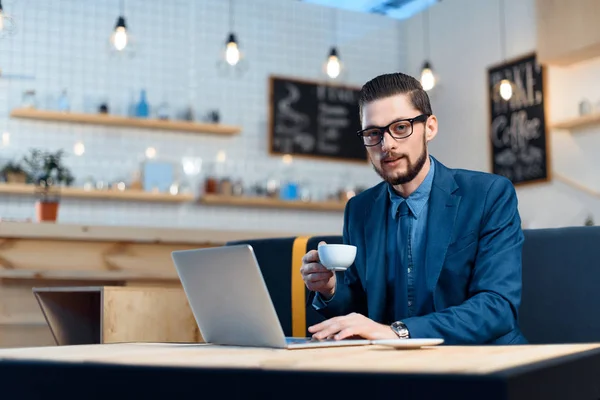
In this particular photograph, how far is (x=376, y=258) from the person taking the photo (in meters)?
2.06

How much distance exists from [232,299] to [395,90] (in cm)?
82

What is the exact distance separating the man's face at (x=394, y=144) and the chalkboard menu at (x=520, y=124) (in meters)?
3.94

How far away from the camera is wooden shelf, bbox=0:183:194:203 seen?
587cm

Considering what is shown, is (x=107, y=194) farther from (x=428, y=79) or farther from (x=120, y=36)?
(x=428, y=79)

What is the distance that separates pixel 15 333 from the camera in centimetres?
369

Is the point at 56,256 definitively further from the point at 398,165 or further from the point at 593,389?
the point at 593,389

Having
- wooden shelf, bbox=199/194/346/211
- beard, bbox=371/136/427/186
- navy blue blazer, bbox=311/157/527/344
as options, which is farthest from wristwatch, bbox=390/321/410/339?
wooden shelf, bbox=199/194/346/211

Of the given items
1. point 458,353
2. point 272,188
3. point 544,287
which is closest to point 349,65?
point 272,188

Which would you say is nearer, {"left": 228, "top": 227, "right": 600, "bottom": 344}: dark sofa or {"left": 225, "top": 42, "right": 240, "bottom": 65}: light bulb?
{"left": 228, "top": 227, "right": 600, "bottom": 344}: dark sofa

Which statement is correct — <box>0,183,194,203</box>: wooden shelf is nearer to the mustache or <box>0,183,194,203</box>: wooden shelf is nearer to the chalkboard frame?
the chalkboard frame

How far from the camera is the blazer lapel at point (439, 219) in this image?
77.2 inches

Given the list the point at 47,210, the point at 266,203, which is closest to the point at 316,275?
the point at 47,210

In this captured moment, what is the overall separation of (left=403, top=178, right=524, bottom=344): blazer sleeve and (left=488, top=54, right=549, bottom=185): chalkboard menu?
154 inches

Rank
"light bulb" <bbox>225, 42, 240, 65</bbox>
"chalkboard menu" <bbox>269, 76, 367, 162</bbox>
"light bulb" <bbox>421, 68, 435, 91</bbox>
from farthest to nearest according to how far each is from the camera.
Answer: "chalkboard menu" <bbox>269, 76, 367, 162</bbox> < "light bulb" <bbox>421, 68, 435, 91</bbox> < "light bulb" <bbox>225, 42, 240, 65</bbox>
